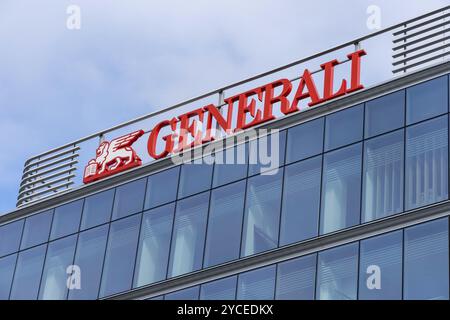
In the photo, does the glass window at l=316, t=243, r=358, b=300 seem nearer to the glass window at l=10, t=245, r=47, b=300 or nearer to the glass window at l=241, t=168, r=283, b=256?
the glass window at l=241, t=168, r=283, b=256

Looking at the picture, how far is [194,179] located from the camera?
48656 mm

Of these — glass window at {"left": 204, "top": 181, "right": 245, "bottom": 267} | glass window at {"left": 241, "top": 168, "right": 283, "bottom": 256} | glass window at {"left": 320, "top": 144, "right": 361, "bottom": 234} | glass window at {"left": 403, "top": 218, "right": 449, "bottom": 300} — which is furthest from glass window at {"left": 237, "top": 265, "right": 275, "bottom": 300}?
glass window at {"left": 403, "top": 218, "right": 449, "bottom": 300}

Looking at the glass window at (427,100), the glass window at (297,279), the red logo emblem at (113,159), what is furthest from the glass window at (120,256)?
the glass window at (427,100)

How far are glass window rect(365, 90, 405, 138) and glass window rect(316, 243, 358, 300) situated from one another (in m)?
4.53

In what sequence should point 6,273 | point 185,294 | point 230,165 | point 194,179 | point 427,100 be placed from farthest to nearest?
point 6,273, point 194,179, point 230,165, point 185,294, point 427,100

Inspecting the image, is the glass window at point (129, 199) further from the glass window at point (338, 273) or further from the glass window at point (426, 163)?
the glass window at point (426, 163)

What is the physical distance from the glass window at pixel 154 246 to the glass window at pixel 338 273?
7770 mm

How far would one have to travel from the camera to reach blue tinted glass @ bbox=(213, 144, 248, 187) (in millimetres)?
47188

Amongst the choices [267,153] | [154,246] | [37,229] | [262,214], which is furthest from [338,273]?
[37,229]

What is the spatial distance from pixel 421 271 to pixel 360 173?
537 centimetres

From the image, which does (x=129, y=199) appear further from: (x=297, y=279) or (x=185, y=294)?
(x=297, y=279)

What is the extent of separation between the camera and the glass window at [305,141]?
4531 centimetres

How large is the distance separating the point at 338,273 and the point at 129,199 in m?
12.2
